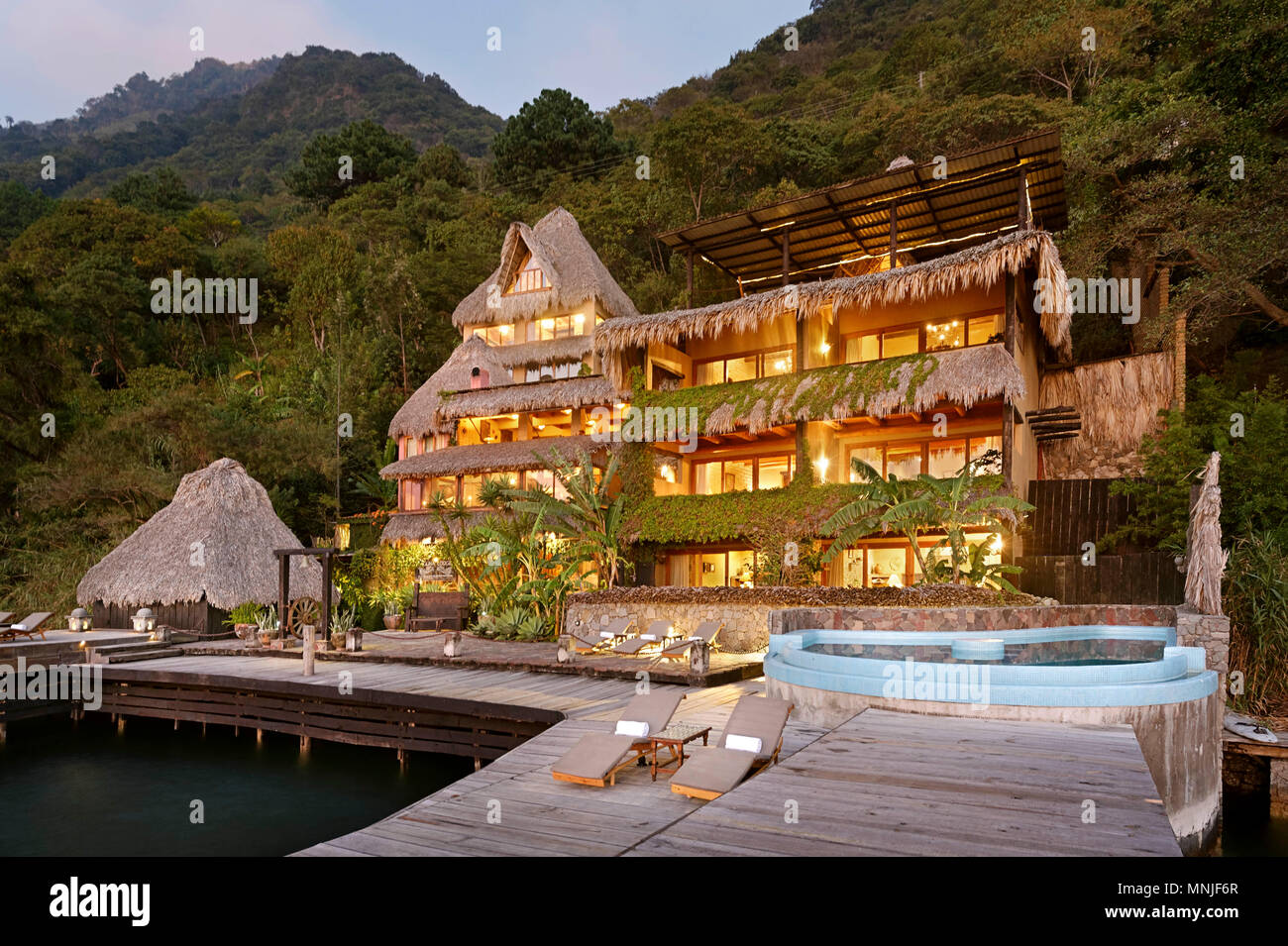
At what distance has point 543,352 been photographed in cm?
2908

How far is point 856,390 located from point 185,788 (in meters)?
14.6

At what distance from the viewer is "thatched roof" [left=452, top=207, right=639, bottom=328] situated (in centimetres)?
2852

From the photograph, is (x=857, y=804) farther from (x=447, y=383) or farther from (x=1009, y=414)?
(x=447, y=383)

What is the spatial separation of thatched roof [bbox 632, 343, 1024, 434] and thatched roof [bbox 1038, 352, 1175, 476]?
526cm

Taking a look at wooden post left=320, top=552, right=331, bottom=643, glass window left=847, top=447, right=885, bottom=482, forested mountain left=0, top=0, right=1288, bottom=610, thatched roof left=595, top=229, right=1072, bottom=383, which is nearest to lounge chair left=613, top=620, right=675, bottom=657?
wooden post left=320, top=552, right=331, bottom=643

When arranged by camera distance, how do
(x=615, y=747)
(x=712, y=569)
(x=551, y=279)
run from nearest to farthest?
(x=615, y=747), (x=712, y=569), (x=551, y=279)

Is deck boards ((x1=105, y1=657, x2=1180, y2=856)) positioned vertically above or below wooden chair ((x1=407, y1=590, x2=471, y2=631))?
above

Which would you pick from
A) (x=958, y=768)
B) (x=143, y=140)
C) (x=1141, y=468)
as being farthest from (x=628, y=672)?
(x=143, y=140)

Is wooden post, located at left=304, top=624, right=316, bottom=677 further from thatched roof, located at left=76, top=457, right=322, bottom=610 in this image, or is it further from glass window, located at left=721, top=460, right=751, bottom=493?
glass window, located at left=721, top=460, right=751, bottom=493

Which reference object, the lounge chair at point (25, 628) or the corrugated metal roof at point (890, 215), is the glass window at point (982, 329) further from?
the lounge chair at point (25, 628)

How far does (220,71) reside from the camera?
14088 centimetres

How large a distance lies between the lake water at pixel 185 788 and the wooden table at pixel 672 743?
5.32m

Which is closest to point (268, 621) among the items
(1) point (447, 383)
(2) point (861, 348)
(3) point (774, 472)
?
(1) point (447, 383)
